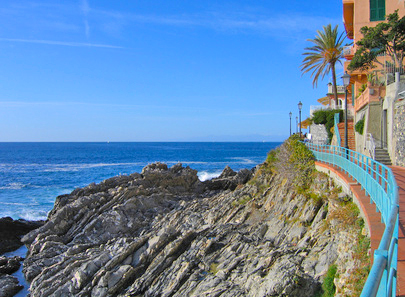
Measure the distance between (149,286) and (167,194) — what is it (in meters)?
12.9

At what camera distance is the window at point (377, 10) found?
2858 cm

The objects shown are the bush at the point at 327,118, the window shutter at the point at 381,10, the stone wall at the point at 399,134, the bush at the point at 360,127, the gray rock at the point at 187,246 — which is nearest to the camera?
the gray rock at the point at 187,246

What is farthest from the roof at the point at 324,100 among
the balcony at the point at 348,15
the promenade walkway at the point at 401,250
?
the promenade walkway at the point at 401,250

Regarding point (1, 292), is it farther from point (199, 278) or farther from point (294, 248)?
point (294, 248)

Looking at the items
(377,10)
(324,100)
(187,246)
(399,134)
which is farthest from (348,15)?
(187,246)

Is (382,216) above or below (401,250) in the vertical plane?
above

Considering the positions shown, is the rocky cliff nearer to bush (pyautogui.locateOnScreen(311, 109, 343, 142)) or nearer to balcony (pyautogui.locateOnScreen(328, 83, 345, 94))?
bush (pyautogui.locateOnScreen(311, 109, 343, 142))

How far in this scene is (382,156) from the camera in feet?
61.1

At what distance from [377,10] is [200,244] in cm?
2486

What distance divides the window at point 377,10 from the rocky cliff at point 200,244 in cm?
1573

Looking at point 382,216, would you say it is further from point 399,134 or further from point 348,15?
point 348,15

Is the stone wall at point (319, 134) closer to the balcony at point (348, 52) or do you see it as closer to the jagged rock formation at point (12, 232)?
the balcony at point (348, 52)

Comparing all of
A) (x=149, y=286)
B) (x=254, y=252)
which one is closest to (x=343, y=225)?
(x=254, y=252)

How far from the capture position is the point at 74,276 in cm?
1484
